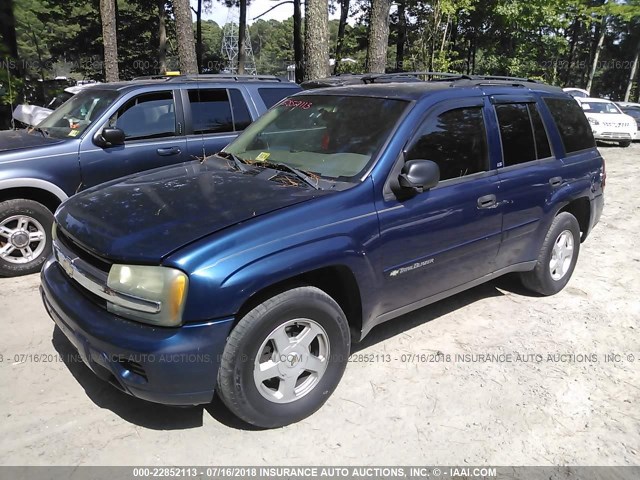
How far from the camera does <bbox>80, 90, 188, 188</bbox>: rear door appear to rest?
17.8ft

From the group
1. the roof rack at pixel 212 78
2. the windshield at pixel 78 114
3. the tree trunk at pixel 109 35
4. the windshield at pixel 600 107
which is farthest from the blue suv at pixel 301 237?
the windshield at pixel 600 107

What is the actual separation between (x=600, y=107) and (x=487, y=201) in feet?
54.2

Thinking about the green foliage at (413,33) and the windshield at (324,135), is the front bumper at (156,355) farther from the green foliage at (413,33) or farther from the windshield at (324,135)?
the green foliage at (413,33)

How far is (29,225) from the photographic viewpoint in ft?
16.8

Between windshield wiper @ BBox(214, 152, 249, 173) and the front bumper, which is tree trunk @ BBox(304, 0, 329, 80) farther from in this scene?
the front bumper

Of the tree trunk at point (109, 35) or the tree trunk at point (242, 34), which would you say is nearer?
the tree trunk at point (109, 35)

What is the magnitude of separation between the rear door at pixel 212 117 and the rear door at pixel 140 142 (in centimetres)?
13

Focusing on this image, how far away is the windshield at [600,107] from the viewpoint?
56.6 feet

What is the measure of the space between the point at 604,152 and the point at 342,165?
15750 mm

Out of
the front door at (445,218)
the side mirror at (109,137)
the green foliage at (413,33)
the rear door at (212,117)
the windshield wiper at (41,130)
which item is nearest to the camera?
the front door at (445,218)

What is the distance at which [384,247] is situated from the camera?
3148 millimetres

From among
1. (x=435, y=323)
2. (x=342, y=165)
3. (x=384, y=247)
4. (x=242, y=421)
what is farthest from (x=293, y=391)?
(x=435, y=323)

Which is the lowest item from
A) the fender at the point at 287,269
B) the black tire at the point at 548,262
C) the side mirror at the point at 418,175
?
the black tire at the point at 548,262

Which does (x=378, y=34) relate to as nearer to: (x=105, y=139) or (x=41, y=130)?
(x=105, y=139)
